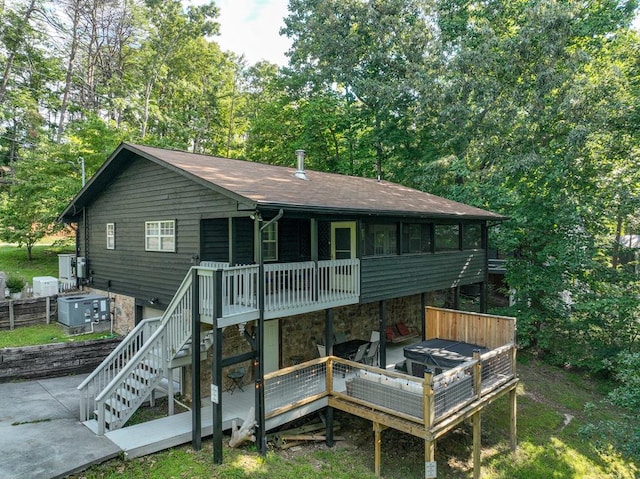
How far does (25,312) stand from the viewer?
1200 centimetres

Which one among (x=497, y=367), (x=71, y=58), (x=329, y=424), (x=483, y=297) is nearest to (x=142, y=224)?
(x=329, y=424)

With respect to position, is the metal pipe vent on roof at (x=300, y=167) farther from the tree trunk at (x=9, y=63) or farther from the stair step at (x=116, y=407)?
the tree trunk at (x=9, y=63)

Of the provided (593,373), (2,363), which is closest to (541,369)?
(593,373)

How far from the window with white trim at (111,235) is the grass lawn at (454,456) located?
23.2 ft

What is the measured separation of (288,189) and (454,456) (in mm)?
6935

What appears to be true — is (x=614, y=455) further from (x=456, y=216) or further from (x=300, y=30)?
(x=300, y=30)

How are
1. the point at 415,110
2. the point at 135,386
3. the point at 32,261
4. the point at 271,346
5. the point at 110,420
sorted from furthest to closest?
the point at 415,110 < the point at 32,261 < the point at 271,346 < the point at 135,386 < the point at 110,420

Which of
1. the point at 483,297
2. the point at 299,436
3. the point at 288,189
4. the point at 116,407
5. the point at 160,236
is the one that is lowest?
the point at 299,436

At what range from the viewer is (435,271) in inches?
485

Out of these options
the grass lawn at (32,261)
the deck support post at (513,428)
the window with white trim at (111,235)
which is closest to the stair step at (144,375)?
the window with white trim at (111,235)

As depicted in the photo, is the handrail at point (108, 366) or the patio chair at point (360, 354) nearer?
the handrail at point (108, 366)

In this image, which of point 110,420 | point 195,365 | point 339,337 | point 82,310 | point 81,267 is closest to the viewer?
point 195,365

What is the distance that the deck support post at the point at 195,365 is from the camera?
7.38 meters

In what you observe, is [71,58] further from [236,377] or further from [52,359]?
[236,377]
